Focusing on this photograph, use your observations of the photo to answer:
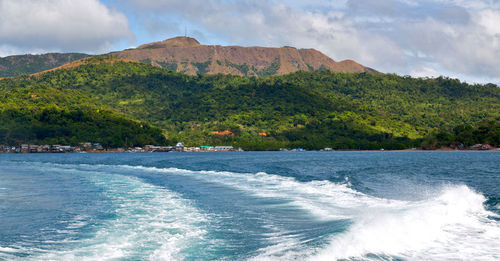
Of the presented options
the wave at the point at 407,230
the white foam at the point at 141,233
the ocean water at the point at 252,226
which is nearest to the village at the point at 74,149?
the ocean water at the point at 252,226

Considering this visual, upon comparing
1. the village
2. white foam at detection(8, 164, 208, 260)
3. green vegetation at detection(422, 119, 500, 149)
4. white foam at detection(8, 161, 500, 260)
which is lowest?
white foam at detection(8, 164, 208, 260)

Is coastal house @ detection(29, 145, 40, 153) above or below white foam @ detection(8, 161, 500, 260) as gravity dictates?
above

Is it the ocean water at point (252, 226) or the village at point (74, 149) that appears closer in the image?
the ocean water at point (252, 226)

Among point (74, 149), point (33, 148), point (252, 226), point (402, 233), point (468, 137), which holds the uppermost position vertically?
point (468, 137)

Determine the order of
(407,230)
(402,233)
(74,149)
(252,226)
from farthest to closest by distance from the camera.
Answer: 1. (74,149)
2. (252,226)
3. (407,230)
4. (402,233)

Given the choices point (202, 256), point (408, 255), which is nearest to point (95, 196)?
point (202, 256)

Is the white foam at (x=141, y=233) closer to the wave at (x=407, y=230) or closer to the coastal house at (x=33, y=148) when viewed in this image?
the wave at (x=407, y=230)

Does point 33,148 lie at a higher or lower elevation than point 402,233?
higher

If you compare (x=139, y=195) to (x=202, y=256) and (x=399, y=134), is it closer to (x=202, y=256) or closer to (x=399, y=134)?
(x=202, y=256)

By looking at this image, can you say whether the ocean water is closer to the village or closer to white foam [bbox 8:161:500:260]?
white foam [bbox 8:161:500:260]

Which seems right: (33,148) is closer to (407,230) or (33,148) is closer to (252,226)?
(252,226)

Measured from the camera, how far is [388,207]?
60.7 ft

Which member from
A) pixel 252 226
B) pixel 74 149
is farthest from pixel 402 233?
pixel 74 149

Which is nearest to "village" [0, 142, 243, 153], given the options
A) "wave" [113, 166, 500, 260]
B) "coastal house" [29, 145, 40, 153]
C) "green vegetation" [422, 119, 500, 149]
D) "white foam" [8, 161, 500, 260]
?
"coastal house" [29, 145, 40, 153]
